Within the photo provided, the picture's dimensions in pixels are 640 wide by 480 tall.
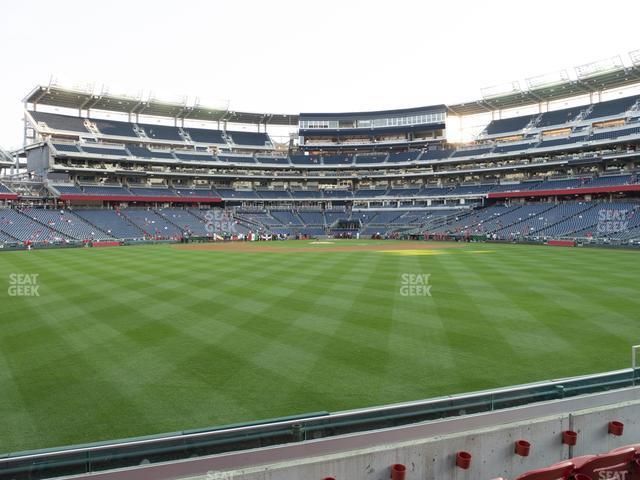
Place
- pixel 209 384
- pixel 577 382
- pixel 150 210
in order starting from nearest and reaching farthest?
pixel 577 382
pixel 209 384
pixel 150 210

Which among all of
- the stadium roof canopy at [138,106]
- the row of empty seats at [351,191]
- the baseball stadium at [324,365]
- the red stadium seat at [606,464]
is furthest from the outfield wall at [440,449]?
the stadium roof canopy at [138,106]

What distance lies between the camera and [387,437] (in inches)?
246

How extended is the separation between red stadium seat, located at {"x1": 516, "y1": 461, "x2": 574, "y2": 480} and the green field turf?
4.54 m

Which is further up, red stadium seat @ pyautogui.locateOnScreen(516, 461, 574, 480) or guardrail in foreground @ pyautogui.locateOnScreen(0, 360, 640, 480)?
red stadium seat @ pyautogui.locateOnScreen(516, 461, 574, 480)

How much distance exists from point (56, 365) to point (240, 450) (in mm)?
7988

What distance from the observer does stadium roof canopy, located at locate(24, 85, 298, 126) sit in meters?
73.4

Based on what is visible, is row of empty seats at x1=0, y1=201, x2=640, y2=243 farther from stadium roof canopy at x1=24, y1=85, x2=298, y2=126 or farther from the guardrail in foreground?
the guardrail in foreground

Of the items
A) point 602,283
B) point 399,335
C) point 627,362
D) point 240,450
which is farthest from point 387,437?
point 602,283

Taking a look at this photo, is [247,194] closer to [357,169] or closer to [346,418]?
[357,169]

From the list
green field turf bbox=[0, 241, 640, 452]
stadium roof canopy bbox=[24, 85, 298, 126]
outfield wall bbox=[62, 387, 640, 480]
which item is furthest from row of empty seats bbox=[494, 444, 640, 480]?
stadium roof canopy bbox=[24, 85, 298, 126]

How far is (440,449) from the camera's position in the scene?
221 inches

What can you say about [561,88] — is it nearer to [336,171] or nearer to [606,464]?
[336,171]

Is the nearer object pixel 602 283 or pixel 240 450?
pixel 240 450

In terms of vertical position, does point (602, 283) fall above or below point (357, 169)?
below
